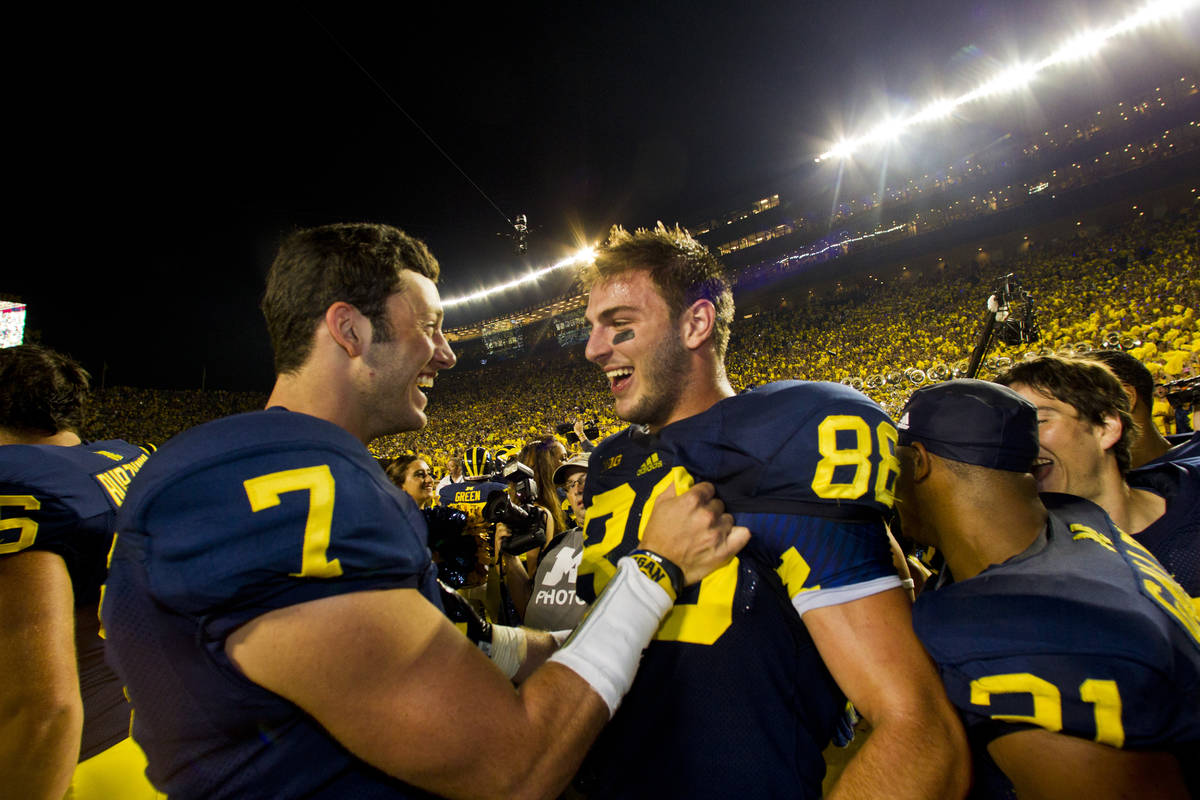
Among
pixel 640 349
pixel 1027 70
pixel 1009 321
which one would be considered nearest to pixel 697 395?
pixel 640 349

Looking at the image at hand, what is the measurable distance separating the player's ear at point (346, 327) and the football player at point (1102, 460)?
9.79 ft

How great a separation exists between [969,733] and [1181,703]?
0.43m

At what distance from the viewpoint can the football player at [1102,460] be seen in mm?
2314

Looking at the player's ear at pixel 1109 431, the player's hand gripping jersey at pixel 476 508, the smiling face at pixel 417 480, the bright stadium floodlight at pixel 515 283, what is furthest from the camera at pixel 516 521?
the bright stadium floodlight at pixel 515 283

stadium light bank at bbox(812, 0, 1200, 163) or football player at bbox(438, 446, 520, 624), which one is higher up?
stadium light bank at bbox(812, 0, 1200, 163)

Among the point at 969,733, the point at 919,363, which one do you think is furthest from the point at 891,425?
the point at 919,363

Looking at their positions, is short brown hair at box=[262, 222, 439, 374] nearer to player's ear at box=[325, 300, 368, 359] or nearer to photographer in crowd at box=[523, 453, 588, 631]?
player's ear at box=[325, 300, 368, 359]

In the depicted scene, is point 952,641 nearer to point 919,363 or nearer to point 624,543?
point 624,543

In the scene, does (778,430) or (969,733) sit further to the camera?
(778,430)

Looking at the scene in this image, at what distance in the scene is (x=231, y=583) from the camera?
93 cm

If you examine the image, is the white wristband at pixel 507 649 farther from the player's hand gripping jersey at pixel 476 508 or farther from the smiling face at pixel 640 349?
the player's hand gripping jersey at pixel 476 508

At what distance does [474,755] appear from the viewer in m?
0.96

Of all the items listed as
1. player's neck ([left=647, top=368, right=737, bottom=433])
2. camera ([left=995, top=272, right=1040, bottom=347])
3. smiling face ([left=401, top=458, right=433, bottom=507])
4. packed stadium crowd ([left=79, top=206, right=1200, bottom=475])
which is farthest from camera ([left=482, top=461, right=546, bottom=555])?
packed stadium crowd ([left=79, top=206, right=1200, bottom=475])

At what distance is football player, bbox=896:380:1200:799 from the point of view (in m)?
1.11
